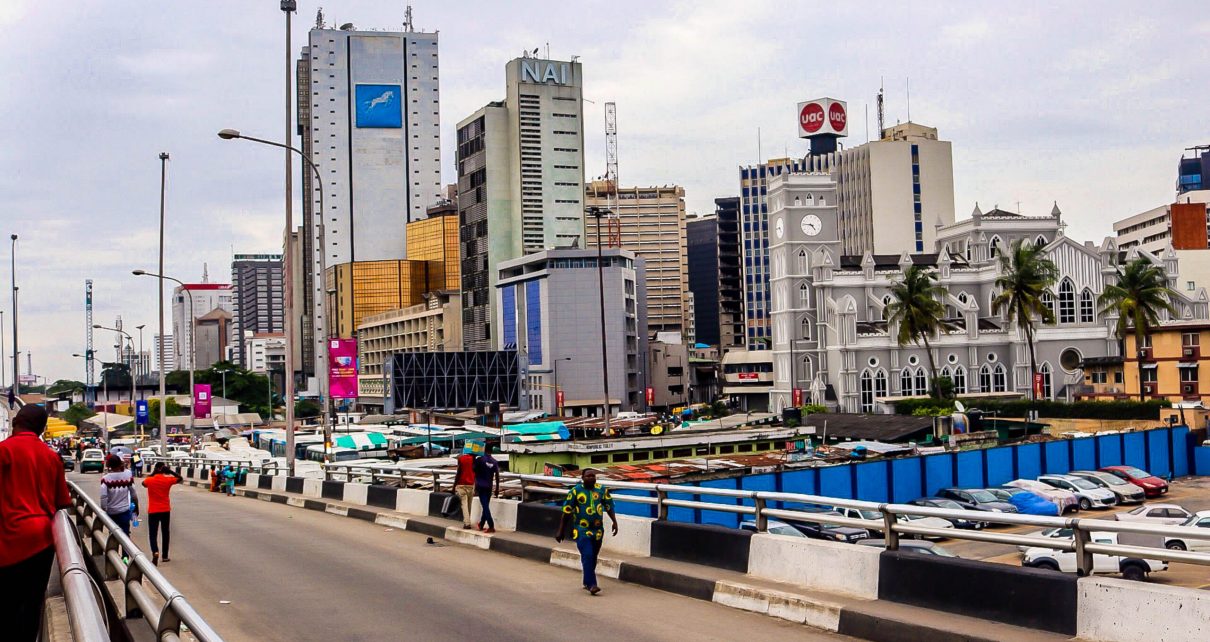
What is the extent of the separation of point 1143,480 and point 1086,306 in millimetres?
66065

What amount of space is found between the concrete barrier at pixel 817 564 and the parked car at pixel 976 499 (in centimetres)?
3063

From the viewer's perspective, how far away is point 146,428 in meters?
158

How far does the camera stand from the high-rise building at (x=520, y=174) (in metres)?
180

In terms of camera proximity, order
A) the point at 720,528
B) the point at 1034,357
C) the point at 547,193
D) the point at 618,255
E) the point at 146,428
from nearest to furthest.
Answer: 1. the point at 720,528
2. the point at 1034,357
3. the point at 618,255
4. the point at 146,428
5. the point at 547,193

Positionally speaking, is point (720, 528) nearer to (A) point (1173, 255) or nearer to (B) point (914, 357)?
(B) point (914, 357)

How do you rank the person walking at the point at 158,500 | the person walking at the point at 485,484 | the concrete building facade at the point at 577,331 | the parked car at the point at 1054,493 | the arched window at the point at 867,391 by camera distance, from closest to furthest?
the person walking at the point at 158,500 → the person walking at the point at 485,484 → the parked car at the point at 1054,493 → the arched window at the point at 867,391 → the concrete building facade at the point at 577,331

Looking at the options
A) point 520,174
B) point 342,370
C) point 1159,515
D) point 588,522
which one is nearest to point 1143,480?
point 1159,515

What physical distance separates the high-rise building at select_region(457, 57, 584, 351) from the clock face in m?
65.3

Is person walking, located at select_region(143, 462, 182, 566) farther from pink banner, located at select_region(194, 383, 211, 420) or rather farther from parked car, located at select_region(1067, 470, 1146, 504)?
pink banner, located at select_region(194, 383, 211, 420)

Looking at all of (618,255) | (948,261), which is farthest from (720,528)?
(618,255)

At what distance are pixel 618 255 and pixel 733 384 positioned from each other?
29.4m

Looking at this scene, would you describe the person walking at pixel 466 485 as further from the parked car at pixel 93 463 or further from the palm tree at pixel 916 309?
the palm tree at pixel 916 309

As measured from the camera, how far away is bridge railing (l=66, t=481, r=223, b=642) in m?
5.94

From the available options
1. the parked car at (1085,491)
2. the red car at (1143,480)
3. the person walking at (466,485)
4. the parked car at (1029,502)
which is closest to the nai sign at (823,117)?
the red car at (1143,480)
